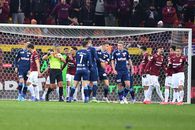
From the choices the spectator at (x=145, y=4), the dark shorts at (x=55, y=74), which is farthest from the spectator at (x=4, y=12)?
the spectator at (x=145, y=4)

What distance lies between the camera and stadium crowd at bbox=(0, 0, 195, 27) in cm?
3086

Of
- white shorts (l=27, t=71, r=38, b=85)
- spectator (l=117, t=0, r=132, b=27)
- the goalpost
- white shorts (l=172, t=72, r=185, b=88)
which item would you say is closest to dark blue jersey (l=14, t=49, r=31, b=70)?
white shorts (l=27, t=71, r=38, b=85)

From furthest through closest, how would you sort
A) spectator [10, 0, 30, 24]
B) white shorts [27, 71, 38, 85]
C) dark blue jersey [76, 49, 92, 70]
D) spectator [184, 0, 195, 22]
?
spectator [184, 0, 195, 22], spectator [10, 0, 30, 24], white shorts [27, 71, 38, 85], dark blue jersey [76, 49, 92, 70]

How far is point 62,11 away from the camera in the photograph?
30.9m

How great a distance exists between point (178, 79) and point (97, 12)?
20.3 ft

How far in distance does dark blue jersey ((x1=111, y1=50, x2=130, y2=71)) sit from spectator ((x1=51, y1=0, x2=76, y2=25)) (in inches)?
203

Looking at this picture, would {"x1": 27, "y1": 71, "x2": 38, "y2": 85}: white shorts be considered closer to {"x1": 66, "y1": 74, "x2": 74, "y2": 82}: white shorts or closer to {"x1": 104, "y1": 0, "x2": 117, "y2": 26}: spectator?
{"x1": 66, "y1": 74, "x2": 74, "y2": 82}: white shorts

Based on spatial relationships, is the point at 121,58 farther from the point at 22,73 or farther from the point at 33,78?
the point at 22,73

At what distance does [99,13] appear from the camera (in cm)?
3147

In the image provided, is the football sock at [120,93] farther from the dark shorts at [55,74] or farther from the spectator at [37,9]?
the spectator at [37,9]

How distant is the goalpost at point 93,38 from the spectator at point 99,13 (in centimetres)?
245

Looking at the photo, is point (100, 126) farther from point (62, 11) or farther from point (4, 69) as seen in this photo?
point (62, 11)

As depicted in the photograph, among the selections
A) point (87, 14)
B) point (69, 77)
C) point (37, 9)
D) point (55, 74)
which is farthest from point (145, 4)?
point (55, 74)

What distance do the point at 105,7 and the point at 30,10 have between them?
317 centimetres
